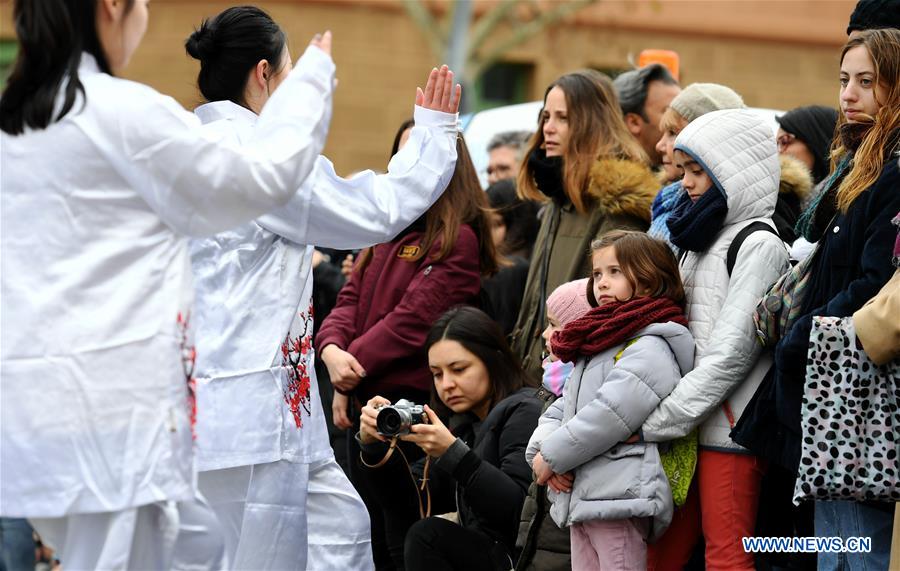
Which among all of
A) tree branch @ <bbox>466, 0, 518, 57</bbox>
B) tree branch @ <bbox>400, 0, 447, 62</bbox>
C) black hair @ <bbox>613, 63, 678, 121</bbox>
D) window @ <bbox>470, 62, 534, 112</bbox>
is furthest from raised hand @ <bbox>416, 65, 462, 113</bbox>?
window @ <bbox>470, 62, 534, 112</bbox>

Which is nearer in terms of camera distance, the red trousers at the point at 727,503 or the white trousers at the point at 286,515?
the white trousers at the point at 286,515

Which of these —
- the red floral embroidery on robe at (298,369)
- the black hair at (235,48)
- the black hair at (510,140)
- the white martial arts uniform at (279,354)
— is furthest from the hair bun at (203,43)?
the black hair at (510,140)

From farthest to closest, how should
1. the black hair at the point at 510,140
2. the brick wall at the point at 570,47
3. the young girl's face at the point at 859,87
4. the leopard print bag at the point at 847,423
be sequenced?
1. the brick wall at the point at 570,47
2. the black hair at the point at 510,140
3. the young girl's face at the point at 859,87
4. the leopard print bag at the point at 847,423

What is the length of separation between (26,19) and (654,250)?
241 centimetres

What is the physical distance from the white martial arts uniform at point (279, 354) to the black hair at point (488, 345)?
53.8 inches

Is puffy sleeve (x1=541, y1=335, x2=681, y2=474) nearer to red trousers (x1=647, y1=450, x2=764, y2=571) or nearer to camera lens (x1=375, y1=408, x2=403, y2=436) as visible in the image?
red trousers (x1=647, y1=450, x2=764, y2=571)

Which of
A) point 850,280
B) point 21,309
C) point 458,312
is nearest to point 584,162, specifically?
point 458,312

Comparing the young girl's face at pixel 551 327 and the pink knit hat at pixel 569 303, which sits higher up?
the pink knit hat at pixel 569 303

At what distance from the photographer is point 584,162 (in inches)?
239

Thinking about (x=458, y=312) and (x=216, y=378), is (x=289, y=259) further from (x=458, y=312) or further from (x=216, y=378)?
(x=458, y=312)

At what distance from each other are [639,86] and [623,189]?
A: 117 cm

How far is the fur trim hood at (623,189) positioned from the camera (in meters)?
5.87

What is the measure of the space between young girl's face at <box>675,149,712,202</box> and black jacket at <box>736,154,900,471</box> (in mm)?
593

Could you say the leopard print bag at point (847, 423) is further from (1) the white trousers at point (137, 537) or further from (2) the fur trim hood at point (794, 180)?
(1) the white trousers at point (137, 537)
